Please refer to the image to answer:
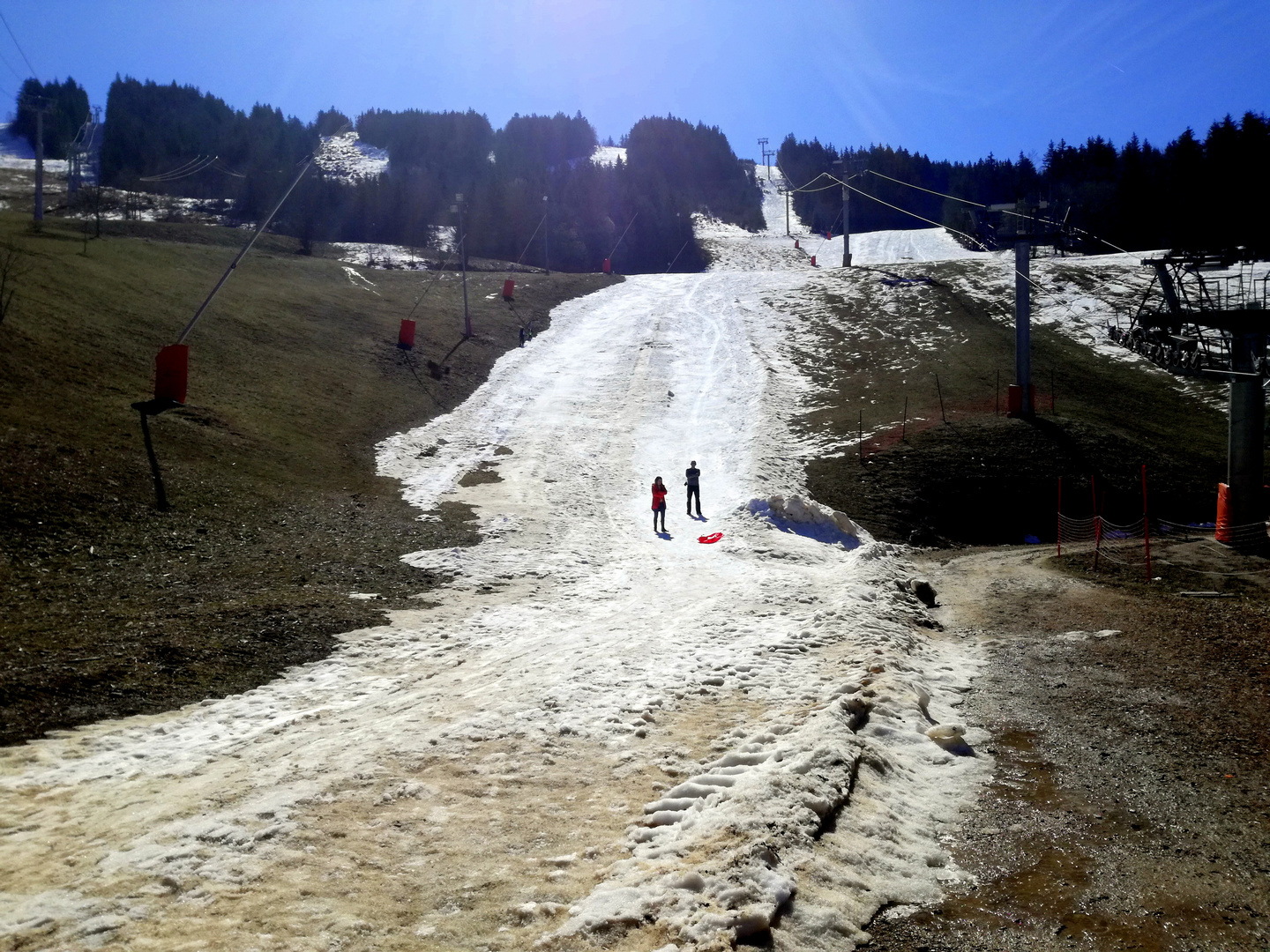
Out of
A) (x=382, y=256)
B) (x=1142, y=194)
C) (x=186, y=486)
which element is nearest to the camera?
(x=186, y=486)

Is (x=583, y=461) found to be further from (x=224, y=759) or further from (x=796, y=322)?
(x=796, y=322)

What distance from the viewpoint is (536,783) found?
25.7 ft

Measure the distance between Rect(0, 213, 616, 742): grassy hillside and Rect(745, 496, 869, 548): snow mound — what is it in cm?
840

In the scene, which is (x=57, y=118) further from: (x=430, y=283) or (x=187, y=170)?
(x=430, y=283)

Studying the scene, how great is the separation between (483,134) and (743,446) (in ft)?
483

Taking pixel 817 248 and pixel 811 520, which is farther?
pixel 817 248

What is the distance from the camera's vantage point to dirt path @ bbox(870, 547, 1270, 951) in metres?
Result: 5.61

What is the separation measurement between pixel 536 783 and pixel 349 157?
168m

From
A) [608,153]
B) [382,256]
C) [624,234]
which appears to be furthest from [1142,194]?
[608,153]

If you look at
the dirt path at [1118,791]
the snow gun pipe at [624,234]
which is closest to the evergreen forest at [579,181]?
the snow gun pipe at [624,234]

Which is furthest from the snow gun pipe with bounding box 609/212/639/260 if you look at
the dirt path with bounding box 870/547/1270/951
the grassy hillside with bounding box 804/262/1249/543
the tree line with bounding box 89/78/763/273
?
the dirt path with bounding box 870/547/1270/951

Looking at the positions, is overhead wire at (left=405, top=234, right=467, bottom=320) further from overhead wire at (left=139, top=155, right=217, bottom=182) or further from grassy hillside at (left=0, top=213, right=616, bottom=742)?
overhead wire at (left=139, top=155, right=217, bottom=182)

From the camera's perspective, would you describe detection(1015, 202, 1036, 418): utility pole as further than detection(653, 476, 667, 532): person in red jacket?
Yes

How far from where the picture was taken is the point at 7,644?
980 cm
